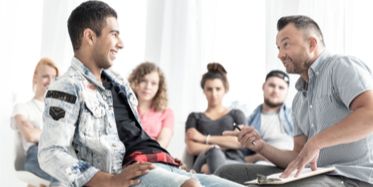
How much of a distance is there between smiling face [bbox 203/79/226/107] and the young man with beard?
0.26 m

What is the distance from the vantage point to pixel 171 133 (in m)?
3.92

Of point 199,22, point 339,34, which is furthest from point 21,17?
point 339,34

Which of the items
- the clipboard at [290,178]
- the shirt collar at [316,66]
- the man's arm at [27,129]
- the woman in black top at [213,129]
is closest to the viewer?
the clipboard at [290,178]

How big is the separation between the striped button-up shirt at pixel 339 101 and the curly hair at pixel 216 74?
5.88ft

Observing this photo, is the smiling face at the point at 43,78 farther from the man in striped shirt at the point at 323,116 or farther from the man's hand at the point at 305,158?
the man's hand at the point at 305,158

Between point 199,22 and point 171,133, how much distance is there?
1097 mm

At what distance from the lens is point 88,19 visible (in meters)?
1.74

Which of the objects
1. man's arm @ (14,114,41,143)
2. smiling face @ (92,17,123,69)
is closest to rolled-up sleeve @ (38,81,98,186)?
smiling face @ (92,17,123,69)

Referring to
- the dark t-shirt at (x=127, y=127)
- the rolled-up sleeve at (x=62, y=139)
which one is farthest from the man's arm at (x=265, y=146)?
the rolled-up sleeve at (x=62, y=139)

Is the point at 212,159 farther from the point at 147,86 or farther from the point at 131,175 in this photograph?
the point at 131,175

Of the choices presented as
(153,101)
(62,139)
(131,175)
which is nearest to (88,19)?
(62,139)

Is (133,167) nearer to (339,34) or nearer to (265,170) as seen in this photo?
(265,170)

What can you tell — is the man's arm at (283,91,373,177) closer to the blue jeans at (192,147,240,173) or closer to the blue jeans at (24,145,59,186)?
the blue jeans at (192,147,240,173)

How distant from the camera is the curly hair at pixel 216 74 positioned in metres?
4.09
